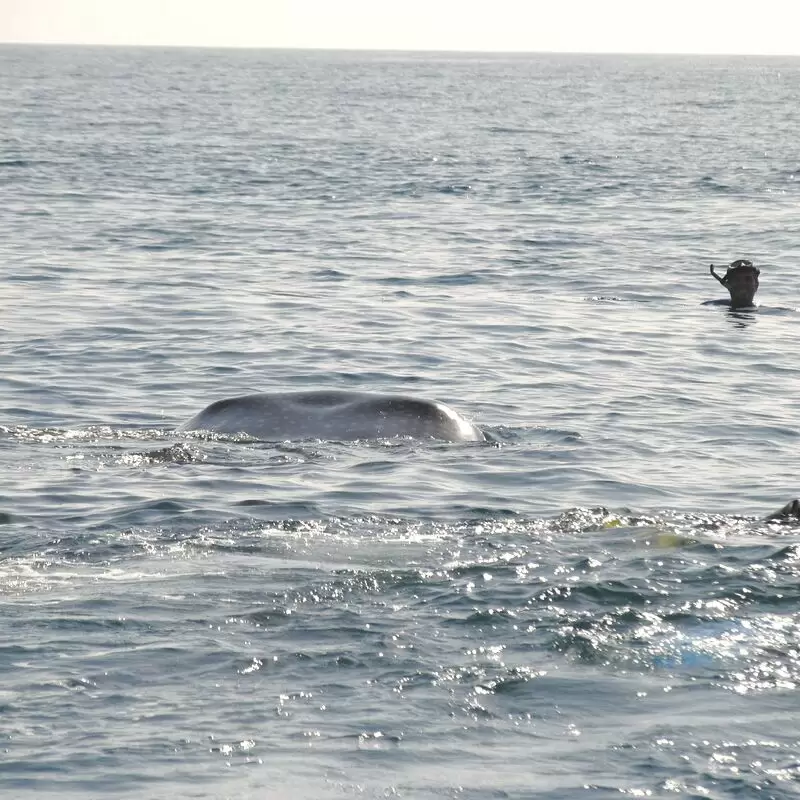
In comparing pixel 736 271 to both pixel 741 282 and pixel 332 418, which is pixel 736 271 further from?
pixel 332 418

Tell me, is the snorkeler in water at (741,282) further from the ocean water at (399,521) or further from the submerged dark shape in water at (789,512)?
the submerged dark shape in water at (789,512)

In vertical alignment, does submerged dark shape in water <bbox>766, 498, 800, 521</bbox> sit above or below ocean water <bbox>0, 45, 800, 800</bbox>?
above

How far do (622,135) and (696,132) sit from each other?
3771 millimetres

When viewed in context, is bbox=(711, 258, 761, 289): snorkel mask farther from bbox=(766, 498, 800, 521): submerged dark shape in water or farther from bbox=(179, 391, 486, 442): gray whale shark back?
bbox=(766, 498, 800, 521): submerged dark shape in water

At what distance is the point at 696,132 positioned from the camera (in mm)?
66375

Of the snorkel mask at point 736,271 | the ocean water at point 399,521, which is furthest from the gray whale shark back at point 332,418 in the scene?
the snorkel mask at point 736,271

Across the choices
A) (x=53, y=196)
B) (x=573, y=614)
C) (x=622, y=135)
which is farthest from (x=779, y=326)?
(x=622, y=135)

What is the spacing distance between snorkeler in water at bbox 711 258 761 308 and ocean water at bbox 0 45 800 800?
0.51m

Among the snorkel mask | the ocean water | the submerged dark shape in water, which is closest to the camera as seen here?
the ocean water

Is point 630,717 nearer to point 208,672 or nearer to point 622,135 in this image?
point 208,672

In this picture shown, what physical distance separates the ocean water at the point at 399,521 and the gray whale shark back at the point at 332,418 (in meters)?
0.23

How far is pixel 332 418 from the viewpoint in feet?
44.7

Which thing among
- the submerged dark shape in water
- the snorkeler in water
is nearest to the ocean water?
the submerged dark shape in water

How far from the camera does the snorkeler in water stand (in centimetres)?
2167
